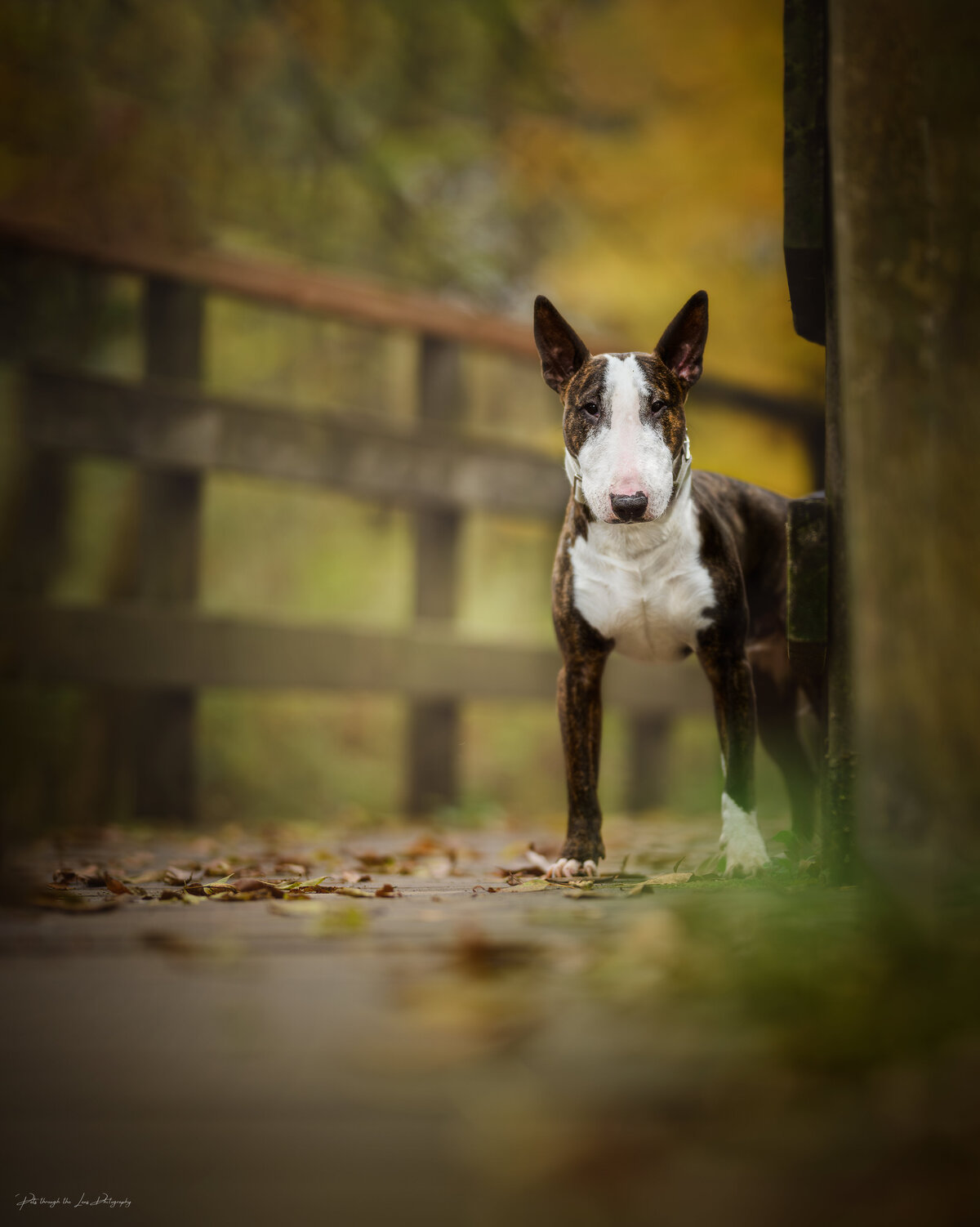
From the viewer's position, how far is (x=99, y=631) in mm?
5203

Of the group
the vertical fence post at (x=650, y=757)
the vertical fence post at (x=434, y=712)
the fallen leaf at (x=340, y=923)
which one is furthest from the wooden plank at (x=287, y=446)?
the fallen leaf at (x=340, y=923)

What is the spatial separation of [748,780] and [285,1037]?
1782 millimetres

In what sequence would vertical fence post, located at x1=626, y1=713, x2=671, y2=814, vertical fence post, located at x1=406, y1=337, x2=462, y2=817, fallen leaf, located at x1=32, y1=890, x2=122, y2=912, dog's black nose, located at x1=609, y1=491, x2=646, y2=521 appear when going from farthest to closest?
vertical fence post, located at x1=626, y1=713, x2=671, y2=814 → vertical fence post, located at x1=406, y1=337, x2=462, y2=817 → dog's black nose, located at x1=609, y1=491, x2=646, y2=521 → fallen leaf, located at x1=32, y1=890, x2=122, y2=912

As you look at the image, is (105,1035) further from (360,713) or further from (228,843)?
(360,713)

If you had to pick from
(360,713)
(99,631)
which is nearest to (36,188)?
(99,631)

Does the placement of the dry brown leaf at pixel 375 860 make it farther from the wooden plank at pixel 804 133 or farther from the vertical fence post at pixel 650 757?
the vertical fence post at pixel 650 757

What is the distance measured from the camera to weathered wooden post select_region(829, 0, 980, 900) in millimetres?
1875

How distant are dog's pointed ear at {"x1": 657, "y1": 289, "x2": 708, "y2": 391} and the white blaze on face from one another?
175 millimetres

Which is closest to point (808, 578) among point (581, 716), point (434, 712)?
point (581, 716)

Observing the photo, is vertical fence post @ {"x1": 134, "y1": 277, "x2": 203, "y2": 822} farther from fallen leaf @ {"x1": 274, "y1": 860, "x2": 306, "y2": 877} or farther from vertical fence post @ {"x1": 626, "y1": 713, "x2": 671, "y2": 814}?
vertical fence post @ {"x1": 626, "y1": 713, "x2": 671, "y2": 814}

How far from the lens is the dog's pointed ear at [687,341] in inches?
119

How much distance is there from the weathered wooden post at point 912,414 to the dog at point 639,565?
2.46ft

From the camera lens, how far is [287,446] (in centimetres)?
575

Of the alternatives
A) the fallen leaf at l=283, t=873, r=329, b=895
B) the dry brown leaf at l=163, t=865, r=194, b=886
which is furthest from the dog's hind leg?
the dry brown leaf at l=163, t=865, r=194, b=886
